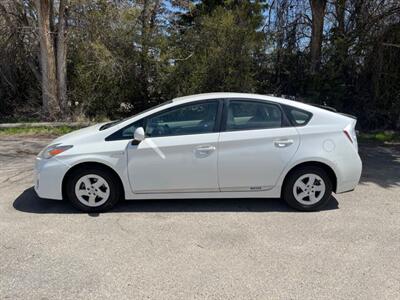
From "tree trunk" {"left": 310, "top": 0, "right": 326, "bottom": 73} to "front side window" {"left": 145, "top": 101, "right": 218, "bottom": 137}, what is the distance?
27.4 feet

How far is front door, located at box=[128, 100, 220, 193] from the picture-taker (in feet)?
14.7

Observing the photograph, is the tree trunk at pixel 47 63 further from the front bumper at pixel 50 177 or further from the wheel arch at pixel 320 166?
the wheel arch at pixel 320 166

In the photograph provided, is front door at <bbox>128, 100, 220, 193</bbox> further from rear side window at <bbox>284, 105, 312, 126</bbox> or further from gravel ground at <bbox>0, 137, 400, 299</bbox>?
rear side window at <bbox>284, 105, 312, 126</bbox>

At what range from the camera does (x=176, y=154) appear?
449 cm

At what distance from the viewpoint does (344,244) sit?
12.5 ft

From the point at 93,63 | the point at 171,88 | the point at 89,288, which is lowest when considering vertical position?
the point at 89,288

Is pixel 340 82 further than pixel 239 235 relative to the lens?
Yes

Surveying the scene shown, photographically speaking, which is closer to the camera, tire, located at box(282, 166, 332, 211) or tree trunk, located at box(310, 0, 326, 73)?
tire, located at box(282, 166, 332, 211)

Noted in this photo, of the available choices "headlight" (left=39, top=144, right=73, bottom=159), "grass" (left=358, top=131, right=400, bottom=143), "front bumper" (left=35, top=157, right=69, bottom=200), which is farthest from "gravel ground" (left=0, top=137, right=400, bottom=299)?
"grass" (left=358, top=131, right=400, bottom=143)

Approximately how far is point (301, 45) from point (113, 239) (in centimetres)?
1078

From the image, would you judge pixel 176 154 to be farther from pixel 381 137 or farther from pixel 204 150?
pixel 381 137

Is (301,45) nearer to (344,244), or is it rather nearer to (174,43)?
(174,43)

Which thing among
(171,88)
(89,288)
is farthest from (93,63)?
(89,288)

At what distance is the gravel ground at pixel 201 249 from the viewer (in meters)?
3.04
